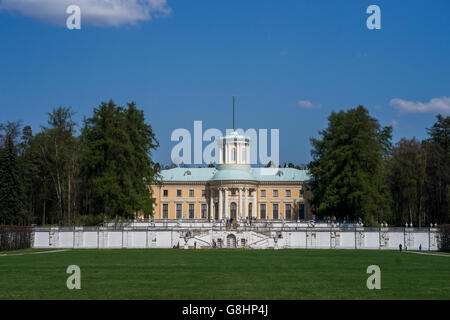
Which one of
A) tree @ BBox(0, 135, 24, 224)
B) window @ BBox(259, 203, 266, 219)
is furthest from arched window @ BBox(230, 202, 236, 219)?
tree @ BBox(0, 135, 24, 224)

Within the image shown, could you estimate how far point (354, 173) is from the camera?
68625 mm

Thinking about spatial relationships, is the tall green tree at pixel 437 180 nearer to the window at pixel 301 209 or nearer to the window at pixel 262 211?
the window at pixel 301 209

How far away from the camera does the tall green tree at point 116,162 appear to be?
65831 mm

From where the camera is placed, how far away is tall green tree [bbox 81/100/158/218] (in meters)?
65.8

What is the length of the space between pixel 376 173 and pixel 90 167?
3164 cm

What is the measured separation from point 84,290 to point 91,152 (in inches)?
1798

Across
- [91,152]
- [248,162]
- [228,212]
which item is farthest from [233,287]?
[248,162]

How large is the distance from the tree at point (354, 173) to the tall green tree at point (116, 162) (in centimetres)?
2041

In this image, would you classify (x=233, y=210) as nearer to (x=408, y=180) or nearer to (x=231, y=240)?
(x=231, y=240)

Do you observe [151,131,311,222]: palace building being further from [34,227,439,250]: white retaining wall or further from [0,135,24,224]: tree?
[0,135,24,224]: tree

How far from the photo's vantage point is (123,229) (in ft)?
212

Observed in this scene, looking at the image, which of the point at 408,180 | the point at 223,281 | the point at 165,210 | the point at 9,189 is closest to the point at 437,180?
the point at 408,180

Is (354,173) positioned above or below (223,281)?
above

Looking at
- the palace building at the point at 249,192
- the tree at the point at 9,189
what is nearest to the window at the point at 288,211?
the palace building at the point at 249,192
